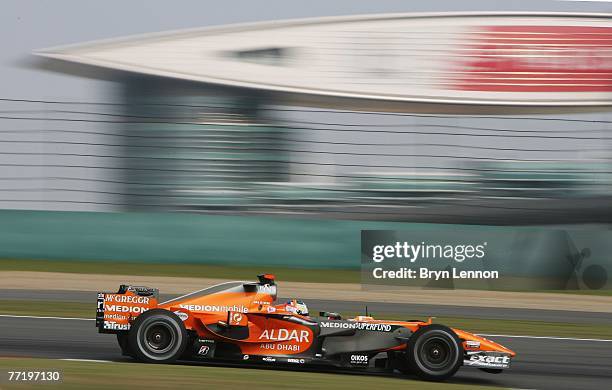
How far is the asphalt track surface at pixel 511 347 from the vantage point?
768cm

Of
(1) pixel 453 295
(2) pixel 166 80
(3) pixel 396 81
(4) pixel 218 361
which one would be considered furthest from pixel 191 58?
(4) pixel 218 361

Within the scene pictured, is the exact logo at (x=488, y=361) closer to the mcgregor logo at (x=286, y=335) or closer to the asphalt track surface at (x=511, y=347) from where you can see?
the asphalt track surface at (x=511, y=347)

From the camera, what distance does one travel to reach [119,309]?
7316mm

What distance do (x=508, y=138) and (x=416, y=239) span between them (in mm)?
2667

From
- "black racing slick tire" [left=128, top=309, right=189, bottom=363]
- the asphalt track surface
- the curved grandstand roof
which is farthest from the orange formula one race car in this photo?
the curved grandstand roof

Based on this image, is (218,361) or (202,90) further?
(202,90)

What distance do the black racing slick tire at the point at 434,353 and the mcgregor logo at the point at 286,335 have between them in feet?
2.67

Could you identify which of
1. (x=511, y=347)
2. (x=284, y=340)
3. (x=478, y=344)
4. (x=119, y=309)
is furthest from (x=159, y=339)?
(x=511, y=347)

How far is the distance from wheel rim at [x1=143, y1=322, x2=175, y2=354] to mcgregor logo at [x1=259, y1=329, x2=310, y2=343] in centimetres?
72

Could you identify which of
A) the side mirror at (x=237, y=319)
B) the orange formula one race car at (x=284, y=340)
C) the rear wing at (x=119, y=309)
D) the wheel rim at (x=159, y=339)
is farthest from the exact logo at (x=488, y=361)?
the rear wing at (x=119, y=309)

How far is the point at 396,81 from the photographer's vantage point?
18.8 meters

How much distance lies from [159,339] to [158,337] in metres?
0.02

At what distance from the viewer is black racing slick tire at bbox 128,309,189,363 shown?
7.20 m

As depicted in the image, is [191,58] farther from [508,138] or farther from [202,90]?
[508,138]
